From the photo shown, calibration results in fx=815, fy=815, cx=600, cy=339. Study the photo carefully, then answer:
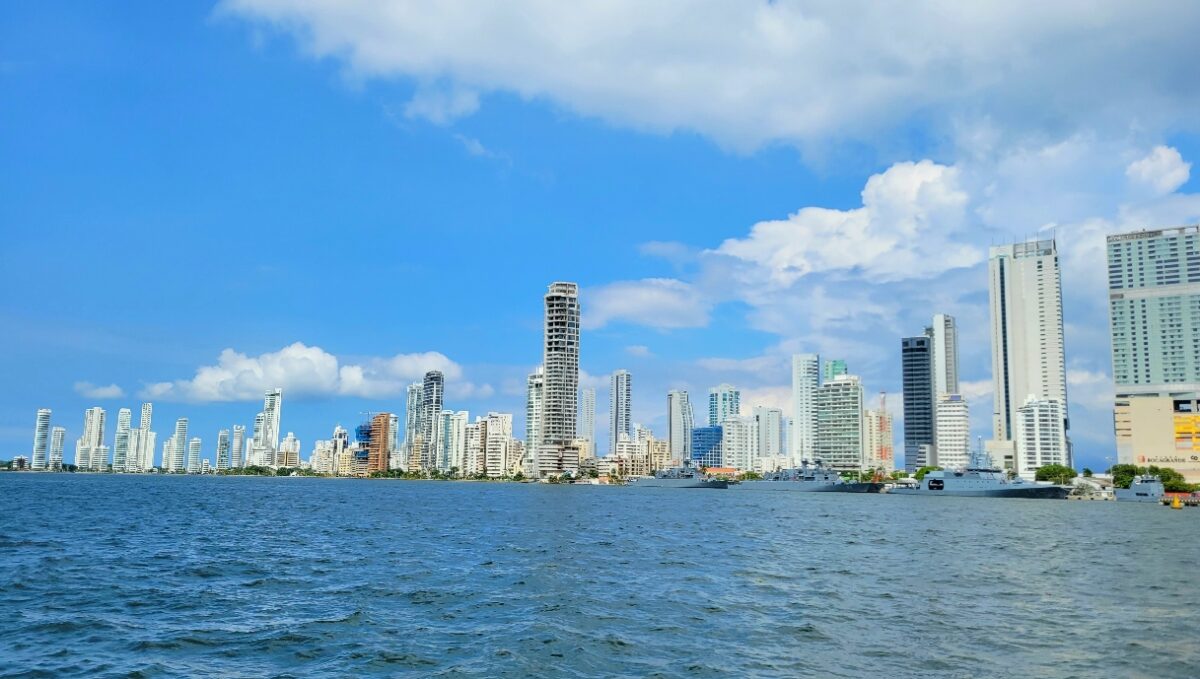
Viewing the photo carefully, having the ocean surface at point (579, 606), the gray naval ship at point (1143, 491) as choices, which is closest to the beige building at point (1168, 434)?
the gray naval ship at point (1143, 491)

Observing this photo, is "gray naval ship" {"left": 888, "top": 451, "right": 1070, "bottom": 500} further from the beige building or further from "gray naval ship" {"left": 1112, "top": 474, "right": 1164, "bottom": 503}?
the beige building

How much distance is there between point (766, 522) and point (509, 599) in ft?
187

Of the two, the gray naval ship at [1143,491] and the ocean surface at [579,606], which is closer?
the ocean surface at [579,606]

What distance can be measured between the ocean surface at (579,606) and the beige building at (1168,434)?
156882 millimetres

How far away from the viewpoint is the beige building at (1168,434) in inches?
7224

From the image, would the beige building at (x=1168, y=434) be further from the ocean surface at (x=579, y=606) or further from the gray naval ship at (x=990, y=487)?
the ocean surface at (x=579, y=606)

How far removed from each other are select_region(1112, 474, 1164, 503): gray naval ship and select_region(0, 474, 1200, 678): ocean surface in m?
124

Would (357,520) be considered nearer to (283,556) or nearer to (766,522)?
(283,556)

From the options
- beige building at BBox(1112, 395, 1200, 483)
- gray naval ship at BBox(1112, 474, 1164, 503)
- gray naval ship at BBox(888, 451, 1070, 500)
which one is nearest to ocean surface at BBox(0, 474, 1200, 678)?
gray naval ship at BBox(1112, 474, 1164, 503)

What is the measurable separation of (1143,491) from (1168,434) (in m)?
33.4

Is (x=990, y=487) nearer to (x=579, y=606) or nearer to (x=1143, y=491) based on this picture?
(x=1143, y=491)

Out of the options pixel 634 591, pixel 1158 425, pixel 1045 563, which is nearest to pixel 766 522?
pixel 1045 563

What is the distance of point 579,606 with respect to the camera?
99.9 feet

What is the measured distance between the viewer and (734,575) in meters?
39.8
